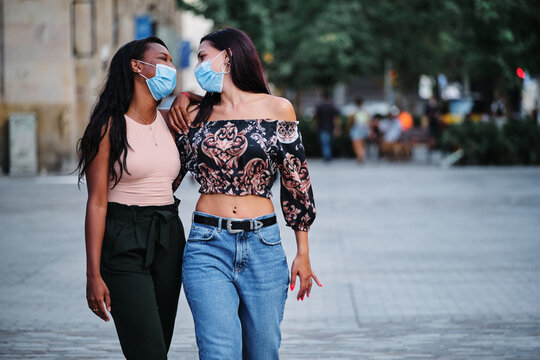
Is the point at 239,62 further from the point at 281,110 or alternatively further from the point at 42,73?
the point at 42,73

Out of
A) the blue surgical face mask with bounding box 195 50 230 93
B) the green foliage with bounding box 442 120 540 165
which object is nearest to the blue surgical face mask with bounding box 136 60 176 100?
the blue surgical face mask with bounding box 195 50 230 93

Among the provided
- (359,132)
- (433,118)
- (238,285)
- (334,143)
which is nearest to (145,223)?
(238,285)

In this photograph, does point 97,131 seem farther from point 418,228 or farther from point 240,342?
point 418,228

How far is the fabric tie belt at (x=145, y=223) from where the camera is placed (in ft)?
13.0

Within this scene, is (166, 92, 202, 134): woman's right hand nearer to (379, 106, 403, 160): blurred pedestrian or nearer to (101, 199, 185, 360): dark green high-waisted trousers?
(101, 199, 185, 360): dark green high-waisted trousers

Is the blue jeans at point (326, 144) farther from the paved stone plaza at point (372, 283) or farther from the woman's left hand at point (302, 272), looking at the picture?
the woman's left hand at point (302, 272)

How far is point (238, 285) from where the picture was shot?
12.9 feet

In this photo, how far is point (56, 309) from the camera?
283 inches

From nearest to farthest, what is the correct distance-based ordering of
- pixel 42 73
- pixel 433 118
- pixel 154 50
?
pixel 154 50, pixel 42 73, pixel 433 118

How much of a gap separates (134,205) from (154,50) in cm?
68

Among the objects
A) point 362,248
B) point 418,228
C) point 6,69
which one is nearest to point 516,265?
point 362,248

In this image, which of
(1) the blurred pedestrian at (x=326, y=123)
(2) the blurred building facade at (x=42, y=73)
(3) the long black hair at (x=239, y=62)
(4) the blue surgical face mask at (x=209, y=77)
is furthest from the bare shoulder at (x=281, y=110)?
Result: (1) the blurred pedestrian at (x=326, y=123)

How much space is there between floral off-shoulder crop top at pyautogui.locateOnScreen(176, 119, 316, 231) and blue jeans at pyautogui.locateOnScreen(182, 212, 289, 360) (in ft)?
0.50

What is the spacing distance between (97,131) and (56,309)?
3517 mm
